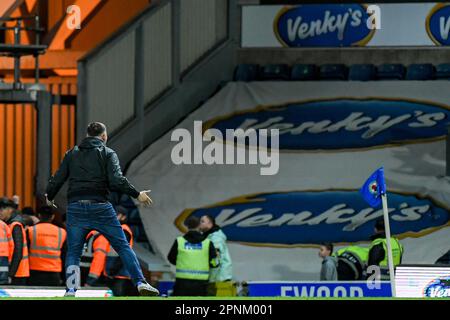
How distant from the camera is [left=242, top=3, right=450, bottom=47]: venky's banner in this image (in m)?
24.4

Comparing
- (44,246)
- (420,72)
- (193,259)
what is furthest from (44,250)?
(420,72)

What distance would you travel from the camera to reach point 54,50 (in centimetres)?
2558

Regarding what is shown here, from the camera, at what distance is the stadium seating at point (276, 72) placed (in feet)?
77.3

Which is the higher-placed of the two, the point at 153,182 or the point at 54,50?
the point at 54,50

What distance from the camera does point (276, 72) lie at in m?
23.6

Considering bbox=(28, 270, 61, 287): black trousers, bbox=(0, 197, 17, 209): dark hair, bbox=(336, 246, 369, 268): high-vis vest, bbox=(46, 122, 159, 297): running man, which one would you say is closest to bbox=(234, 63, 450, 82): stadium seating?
bbox=(336, 246, 369, 268): high-vis vest

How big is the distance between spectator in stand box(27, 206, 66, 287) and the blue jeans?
4557 mm

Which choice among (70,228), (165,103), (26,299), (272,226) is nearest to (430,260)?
(272,226)

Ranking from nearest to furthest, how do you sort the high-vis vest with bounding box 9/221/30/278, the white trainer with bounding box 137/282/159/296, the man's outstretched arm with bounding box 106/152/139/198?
1. the white trainer with bounding box 137/282/159/296
2. the man's outstretched arm with bounding box 106/152/139/198
3. the high-vis vest with bounding box 9/221/30/278

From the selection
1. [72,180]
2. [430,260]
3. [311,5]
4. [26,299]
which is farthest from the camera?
[311,5]

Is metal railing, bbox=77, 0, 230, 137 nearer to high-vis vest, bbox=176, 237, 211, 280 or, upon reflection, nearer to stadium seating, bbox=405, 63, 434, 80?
stadium seating, bbox=405, 63, 434, 80

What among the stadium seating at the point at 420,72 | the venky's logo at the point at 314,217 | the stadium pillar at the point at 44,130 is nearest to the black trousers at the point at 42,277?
the venky's logo at the point at 314,217

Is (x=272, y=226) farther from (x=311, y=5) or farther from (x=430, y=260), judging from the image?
(x=311, y=5)

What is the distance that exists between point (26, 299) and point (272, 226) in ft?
38.9
